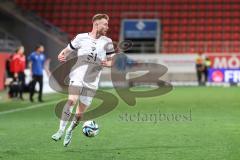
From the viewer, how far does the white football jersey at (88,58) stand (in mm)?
10289

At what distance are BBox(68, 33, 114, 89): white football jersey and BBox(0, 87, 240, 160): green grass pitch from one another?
3.43ft

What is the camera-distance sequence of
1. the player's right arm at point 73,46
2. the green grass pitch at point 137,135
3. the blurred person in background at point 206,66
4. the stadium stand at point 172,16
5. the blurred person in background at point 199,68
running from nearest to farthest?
the green grass pitch at point 137,135 → the player's right arm at point 73,46 → the blurred person in background at point 199,68 → the blurred person in background at point 206,66 → the stadium stand at point 172,16

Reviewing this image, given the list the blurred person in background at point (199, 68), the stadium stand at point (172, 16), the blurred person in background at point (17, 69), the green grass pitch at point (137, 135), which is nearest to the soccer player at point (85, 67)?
the green grass pitch at point (137, 135)

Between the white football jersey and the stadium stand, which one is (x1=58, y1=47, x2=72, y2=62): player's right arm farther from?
the stadium stand

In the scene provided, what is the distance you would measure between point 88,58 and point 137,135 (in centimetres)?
215

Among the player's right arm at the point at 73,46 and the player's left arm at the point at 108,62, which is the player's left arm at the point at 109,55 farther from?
the player's right arm at the point at 73,46

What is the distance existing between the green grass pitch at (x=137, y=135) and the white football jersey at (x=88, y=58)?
3.43 feet

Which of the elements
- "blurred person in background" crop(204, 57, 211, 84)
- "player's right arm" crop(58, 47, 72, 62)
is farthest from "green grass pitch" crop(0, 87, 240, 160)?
"blurred person in background" crop(204, 57, 211, 84)

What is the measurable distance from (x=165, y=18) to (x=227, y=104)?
21991 mm

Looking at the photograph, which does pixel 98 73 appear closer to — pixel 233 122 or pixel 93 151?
pixel 93 151

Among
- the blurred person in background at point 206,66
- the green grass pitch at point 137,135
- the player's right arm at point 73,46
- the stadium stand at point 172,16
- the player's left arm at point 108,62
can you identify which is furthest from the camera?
the stadium stand at point 172,16

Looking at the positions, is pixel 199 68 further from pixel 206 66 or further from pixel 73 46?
pixel 73 46

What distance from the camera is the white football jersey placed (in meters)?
10.3

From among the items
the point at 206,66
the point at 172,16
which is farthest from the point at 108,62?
the point at 172,16
